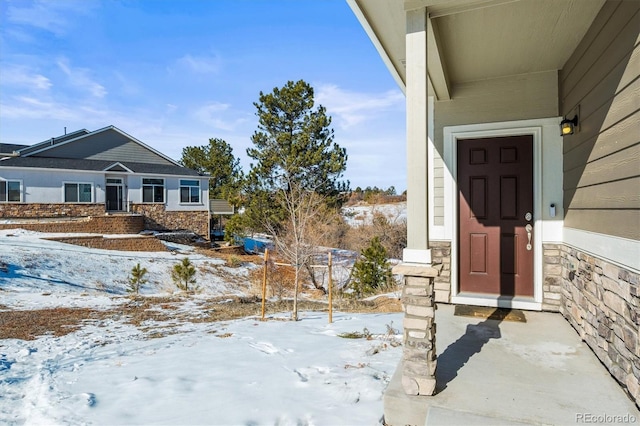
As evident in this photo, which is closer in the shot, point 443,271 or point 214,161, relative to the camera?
point 443,271

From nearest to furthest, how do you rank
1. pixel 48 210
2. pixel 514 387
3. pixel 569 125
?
1. pixel 514 387
2. pixel 569 125
3. pixel 48 210

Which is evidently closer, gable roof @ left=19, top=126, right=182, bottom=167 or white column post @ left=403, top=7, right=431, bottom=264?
white column post @ left=403, top=7, right=431, bottom=264

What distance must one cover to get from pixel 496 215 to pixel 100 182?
17.2 m

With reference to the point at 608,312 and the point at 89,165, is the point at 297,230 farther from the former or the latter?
the point at 89,165

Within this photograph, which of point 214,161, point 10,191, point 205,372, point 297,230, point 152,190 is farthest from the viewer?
point 214,161

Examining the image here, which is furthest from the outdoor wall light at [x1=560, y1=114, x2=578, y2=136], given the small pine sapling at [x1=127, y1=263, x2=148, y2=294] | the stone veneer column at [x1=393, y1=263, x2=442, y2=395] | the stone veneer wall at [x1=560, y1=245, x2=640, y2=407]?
the small pine sapling at [x1=127, y1=263, x2=148, y2=294]

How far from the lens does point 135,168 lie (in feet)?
57.1

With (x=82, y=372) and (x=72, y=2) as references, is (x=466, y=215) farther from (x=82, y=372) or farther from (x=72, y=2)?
(x=72, y=2)

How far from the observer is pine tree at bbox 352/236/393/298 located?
881cm

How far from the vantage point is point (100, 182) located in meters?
16.1

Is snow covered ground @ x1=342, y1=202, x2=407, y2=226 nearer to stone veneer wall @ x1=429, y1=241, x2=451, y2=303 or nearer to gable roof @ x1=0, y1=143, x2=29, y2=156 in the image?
stone veneer wall @ x1=429, y1=241, x2=451, y2=303

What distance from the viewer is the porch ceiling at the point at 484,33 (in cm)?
262

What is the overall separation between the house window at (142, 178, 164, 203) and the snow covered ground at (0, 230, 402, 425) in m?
11.8

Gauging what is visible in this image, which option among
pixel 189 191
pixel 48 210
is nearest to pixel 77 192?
pixel 48 210
